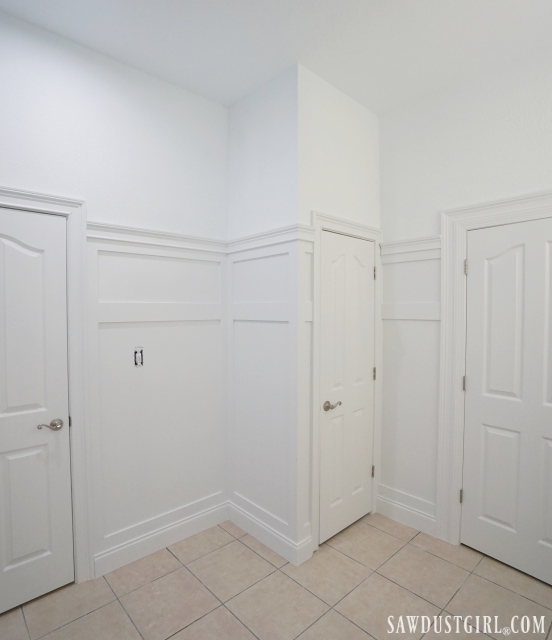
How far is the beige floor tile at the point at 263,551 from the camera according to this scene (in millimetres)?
2303

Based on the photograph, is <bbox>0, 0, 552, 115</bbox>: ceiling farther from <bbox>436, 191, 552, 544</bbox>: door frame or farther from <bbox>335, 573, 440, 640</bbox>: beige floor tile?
<bbox>335, 573, 440, 640</bbox>: beige floor tile

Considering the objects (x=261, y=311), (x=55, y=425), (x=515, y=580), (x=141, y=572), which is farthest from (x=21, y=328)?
(x=515, y=580)

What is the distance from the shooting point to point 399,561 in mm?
2299

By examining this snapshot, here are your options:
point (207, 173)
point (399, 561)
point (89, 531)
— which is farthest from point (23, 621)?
point (207, 173)

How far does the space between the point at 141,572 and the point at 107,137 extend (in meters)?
2.60

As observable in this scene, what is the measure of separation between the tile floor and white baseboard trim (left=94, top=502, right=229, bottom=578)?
0.17ft

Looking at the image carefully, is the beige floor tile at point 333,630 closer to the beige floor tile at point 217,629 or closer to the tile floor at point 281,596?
the tile floor at point 281,596

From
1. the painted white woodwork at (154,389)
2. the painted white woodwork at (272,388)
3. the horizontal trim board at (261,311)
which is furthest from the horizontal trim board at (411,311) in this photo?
the painted white woodwork at (154,389)

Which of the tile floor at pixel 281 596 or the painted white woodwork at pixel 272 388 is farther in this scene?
the painted white woodwork at pixel 272 388

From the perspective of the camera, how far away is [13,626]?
1.81m

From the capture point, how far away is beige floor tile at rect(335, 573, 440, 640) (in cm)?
180

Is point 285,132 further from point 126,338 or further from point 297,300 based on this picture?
point 126,338

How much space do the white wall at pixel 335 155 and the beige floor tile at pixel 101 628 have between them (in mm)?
2362

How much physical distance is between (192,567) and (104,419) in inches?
41.3
